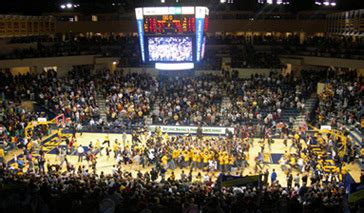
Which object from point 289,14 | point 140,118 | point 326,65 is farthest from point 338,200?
point 289,14

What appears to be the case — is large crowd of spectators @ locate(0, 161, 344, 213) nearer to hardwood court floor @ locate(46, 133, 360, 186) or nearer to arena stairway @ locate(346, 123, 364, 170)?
hardwood court floor @ locate(46, 133, 360, 186)

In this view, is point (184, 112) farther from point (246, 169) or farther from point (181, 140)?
point (246, 169)

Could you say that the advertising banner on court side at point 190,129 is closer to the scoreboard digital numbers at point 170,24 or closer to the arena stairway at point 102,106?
the arena stairway at point 102,106

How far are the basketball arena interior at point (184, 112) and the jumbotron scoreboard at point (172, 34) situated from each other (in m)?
0.10

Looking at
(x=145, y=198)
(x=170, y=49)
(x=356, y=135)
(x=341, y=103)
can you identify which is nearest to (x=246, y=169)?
(x=356, y=135)

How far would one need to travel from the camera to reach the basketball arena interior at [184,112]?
14.5m

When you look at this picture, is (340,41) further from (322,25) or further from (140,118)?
(140,118)

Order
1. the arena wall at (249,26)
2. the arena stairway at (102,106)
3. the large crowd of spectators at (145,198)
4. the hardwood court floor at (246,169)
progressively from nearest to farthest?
the large crowd of spectators at (145,198) < the hardwood court floor at (246,169) < the arena stairway at (102,106) < the arena wall at (249,26)

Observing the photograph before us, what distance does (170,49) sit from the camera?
33.2 m

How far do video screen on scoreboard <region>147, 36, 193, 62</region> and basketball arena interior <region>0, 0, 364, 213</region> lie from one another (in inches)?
3.6

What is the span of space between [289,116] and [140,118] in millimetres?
12475

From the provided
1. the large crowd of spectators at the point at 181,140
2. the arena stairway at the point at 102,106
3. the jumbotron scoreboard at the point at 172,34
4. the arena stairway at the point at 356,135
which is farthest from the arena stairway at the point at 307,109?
the arena stairway at the point at 102,106

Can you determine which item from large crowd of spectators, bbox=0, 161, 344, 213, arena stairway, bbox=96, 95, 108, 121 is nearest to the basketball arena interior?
large crowd of spectators, bbox=0, 161, 344, 213

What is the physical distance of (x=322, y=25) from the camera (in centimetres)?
4738
